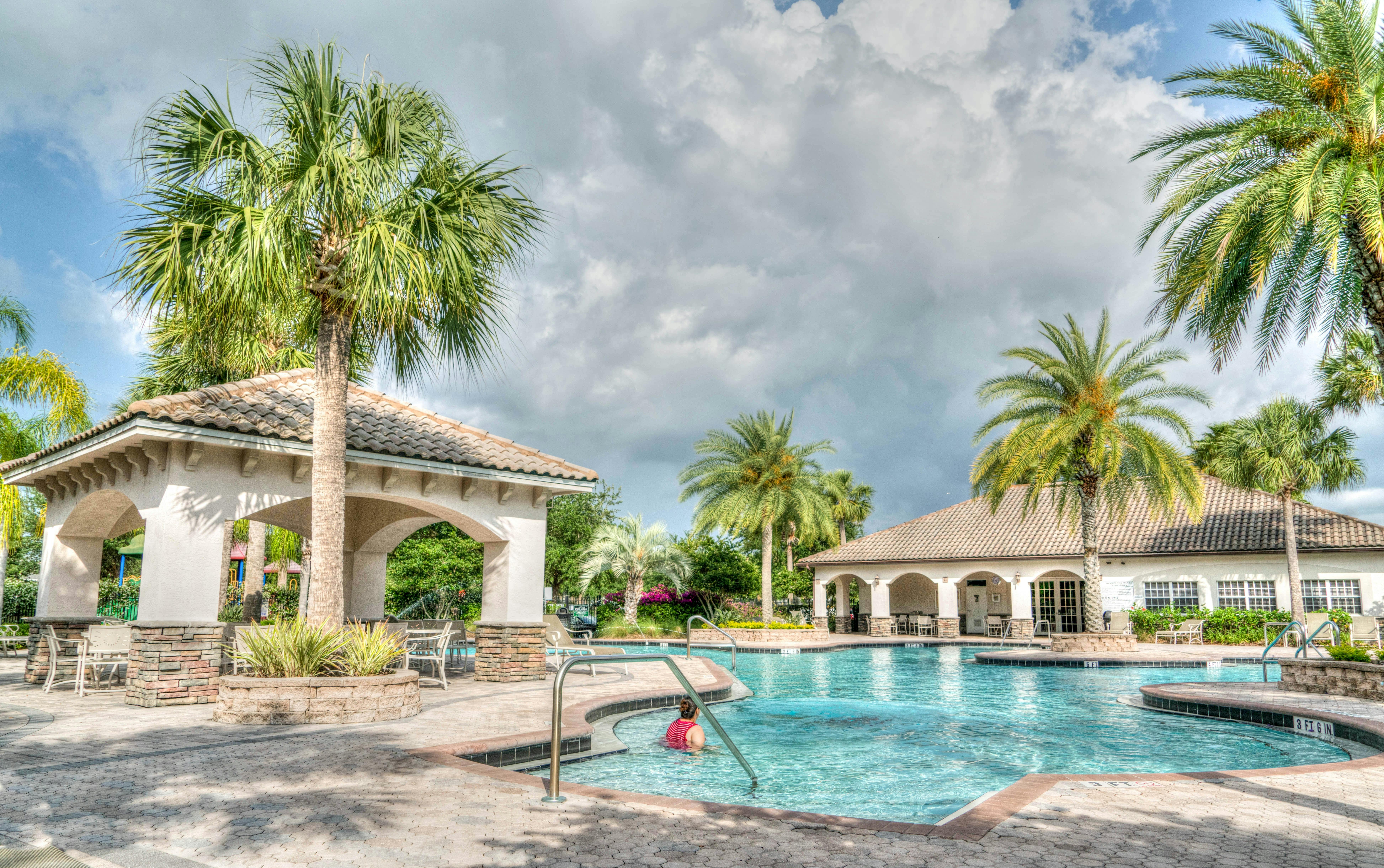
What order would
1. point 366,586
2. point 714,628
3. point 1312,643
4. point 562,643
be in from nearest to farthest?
point 562,643 → point 366,586 → point 714,628 → point 1312,643

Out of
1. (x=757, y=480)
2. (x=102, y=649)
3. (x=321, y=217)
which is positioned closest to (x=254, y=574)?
(x=102, y=649)

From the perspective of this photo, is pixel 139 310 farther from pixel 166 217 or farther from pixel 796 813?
pixel 796 813

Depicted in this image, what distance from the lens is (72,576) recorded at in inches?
505

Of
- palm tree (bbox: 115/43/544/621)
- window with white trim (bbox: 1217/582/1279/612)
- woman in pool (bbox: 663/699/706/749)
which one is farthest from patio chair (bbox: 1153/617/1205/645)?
palm tree (bbox: 115/43/544/621)

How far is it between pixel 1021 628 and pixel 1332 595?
31.3ft

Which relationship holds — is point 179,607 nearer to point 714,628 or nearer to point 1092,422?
point 714,628

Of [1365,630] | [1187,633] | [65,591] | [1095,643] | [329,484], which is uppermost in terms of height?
[329,484]

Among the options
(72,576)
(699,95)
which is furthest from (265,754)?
(699,95)

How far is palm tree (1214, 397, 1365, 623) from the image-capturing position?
83.5 feet

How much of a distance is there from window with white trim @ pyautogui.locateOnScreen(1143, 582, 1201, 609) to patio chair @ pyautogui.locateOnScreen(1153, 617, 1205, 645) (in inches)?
39.6

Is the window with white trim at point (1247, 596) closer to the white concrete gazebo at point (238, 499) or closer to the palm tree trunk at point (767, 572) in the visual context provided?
the palm tree trunk at point (767, 572)

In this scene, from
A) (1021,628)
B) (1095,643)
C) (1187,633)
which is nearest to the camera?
(1095,643)

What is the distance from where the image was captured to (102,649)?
10.1 m

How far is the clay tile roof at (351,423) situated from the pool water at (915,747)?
4.54 m
